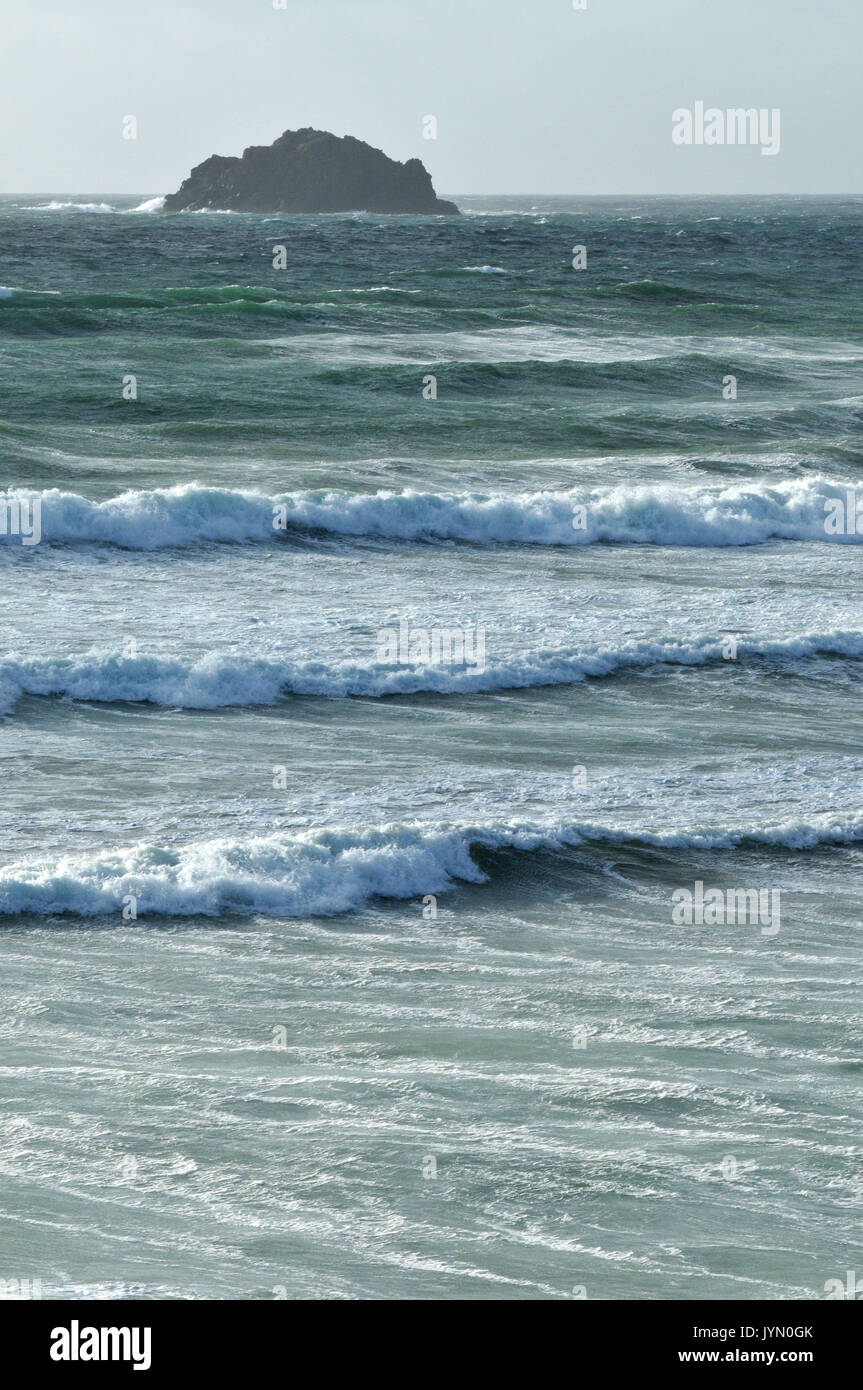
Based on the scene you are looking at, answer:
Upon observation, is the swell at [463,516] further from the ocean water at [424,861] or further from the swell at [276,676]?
the swell at [276,676]

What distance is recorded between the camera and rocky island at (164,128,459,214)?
17112 centimetres

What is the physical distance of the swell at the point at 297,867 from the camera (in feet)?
28.0

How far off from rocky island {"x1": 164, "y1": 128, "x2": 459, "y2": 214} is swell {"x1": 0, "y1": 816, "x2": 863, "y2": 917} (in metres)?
168

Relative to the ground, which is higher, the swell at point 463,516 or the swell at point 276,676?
the swell at point 463,516

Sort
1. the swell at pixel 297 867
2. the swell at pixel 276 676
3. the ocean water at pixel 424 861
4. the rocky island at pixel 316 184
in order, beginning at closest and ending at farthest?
1. the ocean water at pixel 424 861
2. the swell at pixel 297 867
3. the swell at pixel 276 676
4. the rocky island at pixel 316 184

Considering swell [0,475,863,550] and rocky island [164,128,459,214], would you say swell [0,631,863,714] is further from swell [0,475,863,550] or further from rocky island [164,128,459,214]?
rocky island [164,128,459,214]

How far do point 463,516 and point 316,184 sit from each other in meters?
165

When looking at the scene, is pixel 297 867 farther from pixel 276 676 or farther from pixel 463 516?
pixel 463 516

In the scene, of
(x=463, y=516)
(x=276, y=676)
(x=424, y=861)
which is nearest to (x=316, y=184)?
(x=463, y=516)

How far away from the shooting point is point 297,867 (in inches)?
352

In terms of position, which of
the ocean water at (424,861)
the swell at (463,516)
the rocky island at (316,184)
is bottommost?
the ocean water at (424,861)

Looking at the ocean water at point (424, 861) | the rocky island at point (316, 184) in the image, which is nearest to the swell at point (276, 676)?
the ocean water at point (424, 861)

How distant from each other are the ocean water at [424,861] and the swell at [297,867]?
0.03m
